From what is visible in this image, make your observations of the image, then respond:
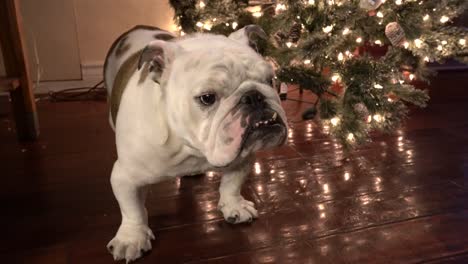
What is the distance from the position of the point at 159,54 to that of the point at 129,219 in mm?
443

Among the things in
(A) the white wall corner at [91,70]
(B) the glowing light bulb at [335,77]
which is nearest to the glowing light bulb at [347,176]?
(B) the glowing light bulb at [335,77]

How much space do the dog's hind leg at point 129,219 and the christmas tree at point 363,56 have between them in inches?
29.6

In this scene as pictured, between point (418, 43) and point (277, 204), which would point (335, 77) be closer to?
point (418, 43)

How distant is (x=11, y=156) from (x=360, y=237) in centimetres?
130

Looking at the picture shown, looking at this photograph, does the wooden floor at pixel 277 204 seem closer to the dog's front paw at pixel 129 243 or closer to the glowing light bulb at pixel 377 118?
the dog's front paw at pixel 129 243

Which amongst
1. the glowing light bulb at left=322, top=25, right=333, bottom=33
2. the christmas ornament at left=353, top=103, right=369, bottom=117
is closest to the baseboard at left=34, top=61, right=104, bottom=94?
the glowing light bulb at left=322, top=25, right=333, bottom=33

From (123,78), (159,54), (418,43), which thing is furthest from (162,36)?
(418,43)

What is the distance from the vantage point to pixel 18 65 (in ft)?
5.79

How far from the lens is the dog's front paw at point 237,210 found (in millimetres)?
1291

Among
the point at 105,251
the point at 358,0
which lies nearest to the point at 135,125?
the point at 105,251

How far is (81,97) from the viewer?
2457 millimetres

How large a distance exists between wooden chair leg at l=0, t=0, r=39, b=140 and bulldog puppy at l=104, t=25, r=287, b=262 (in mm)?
804

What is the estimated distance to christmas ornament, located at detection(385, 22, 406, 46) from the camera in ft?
5.03

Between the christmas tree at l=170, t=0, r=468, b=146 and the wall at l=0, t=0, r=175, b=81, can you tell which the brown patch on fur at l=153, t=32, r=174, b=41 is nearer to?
the christmas tree at l=170, t=0, r=468, b=146
